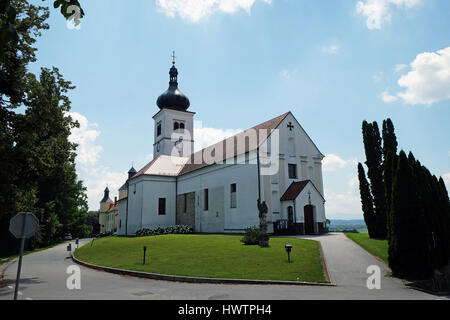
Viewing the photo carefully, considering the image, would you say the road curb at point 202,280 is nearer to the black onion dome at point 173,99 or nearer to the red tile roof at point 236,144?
the red tile roof at point 236,144

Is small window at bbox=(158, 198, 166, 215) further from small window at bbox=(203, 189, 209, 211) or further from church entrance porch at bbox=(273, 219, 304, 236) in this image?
church entrance porch at bbox=(273, 219, 304, 236)

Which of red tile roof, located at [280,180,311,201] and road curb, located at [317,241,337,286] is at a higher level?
red tile roof, located at [280,180,311,201]

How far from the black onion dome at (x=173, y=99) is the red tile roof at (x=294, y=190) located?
31.0 meters

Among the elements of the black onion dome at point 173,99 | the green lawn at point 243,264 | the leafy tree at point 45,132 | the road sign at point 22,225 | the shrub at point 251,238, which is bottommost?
the green lawn at point 243,264

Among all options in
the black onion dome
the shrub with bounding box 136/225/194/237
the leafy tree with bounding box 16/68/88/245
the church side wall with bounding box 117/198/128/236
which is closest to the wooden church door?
the shrub with bounding box 136/225/194/237

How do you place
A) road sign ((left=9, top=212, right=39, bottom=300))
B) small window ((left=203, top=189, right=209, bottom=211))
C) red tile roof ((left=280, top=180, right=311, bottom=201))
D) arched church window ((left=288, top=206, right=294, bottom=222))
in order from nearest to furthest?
road sign ((left=9, top=212, right=39, bottom=300)) → arched church window ((left=288, top=206, right=294, bottom=222)) → red tile roof ((left=280, top=180, right=311, bottom=201)) → small window ((left=203, top=189, right=209, bottom=211))

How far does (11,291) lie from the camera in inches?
420

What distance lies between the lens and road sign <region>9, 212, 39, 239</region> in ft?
30.0

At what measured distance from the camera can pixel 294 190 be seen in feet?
93.2

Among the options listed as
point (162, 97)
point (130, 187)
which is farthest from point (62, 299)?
point (162, 97)

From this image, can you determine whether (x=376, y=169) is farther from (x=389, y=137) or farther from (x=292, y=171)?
(x=292, y=171)

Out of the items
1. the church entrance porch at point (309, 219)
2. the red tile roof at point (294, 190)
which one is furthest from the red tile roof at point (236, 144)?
the church entrance porch at point (309, 219)

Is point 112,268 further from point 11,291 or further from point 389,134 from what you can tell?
point 389,134

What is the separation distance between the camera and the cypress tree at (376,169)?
23047 millimetres
